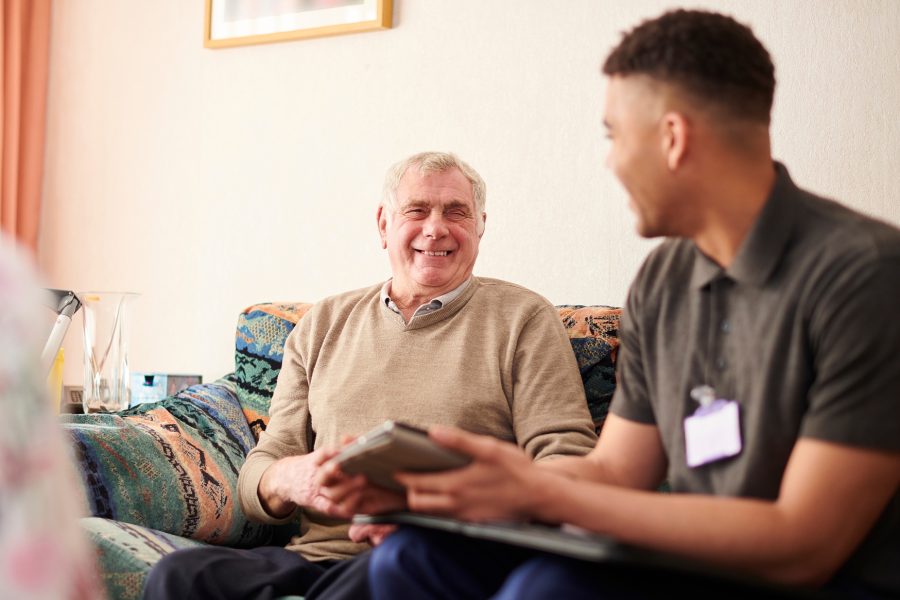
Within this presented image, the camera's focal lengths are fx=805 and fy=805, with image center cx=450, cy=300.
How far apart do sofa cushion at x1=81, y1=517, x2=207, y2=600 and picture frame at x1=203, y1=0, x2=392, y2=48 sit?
5.26 feet

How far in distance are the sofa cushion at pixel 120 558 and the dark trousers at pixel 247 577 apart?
0.09 feet

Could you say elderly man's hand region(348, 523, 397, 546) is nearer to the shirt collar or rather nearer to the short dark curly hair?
the shirt collar

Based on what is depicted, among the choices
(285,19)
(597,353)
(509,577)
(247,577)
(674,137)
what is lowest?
(247,577)

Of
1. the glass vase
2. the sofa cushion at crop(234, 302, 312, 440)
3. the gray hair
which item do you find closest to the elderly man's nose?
the gray hair

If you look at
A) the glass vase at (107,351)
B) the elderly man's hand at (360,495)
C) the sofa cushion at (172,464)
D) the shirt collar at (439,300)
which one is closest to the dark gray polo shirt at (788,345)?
the elderly man's hand at (360,495)

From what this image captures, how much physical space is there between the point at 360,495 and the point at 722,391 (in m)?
0.50

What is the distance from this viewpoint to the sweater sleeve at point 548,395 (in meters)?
1.60

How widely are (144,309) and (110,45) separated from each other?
3.23 feet

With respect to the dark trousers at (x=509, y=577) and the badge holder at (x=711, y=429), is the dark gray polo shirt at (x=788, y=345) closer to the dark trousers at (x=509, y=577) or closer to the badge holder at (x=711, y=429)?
the badge holder at (x=711, y=429)

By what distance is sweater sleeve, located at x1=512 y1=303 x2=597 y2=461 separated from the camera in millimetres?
1602

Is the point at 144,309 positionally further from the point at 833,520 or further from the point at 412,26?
the point at 833,520

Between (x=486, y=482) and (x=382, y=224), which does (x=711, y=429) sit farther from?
(x=382, y=224)

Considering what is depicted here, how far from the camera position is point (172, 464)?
175 centimetres

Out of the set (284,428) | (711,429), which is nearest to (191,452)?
(284,428)
